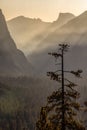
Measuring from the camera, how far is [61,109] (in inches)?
1190

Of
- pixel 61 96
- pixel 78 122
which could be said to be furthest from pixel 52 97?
pixel 78 122

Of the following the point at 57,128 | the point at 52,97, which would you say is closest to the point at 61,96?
the point at 52,97

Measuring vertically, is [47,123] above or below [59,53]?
below

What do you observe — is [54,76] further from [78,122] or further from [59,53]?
[78,122]

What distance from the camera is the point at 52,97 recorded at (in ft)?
97.1

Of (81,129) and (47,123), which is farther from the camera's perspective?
(47,123)

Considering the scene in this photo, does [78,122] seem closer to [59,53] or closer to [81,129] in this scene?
[81,129]

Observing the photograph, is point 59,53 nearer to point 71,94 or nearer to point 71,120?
point 71,94

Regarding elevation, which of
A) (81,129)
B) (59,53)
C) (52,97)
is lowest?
(81,129)


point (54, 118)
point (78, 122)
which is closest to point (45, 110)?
point (54, 118)

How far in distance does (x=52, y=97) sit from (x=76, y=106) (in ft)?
6.31

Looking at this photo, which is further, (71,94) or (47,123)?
(47,123)

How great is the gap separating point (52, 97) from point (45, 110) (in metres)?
1.40

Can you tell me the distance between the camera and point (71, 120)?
29.7 meters
